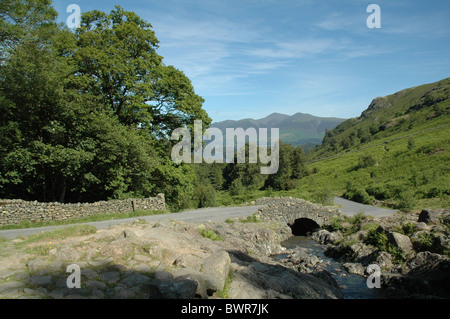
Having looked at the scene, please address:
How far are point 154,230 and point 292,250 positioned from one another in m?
13.8

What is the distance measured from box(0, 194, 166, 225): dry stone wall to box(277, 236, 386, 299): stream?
37.4 feet

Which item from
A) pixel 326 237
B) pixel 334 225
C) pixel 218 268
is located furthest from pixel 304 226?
pixel 218 268

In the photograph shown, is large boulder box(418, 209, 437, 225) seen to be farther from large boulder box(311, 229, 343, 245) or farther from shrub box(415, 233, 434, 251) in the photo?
large boulder box(311, 229, 343, 245)

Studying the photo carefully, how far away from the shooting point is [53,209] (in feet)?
54.2

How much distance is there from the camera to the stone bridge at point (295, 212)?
26234mm

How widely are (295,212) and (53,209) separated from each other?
20.3 meters

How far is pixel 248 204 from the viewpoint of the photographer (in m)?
28.6

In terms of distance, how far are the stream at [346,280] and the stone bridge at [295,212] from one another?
10.9 ft

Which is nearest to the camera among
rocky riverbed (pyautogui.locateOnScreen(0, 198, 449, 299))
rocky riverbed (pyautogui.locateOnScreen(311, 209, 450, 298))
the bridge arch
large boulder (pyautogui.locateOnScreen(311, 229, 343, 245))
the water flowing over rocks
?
the water flowing over rocks

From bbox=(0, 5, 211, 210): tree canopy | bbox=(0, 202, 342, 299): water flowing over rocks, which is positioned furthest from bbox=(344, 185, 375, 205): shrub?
bbox=(0, 202, 342, 299): water flowing over rocks

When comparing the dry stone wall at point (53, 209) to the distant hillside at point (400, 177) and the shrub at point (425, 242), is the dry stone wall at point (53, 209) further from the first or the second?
the distant hillside at point (400, 177)

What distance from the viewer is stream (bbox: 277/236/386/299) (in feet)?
45.3

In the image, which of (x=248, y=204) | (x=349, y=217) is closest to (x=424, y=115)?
(x=349, y=217)
